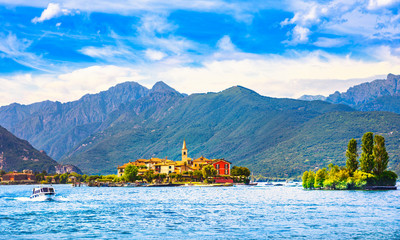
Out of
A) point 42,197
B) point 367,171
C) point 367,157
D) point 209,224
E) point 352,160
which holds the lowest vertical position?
point 209,224

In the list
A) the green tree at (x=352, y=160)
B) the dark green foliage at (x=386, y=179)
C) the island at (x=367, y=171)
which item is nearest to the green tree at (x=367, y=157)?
the island at (x=367, y=171)

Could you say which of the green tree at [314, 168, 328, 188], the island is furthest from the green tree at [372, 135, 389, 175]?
the green tree at [314, 168, 328, 188]

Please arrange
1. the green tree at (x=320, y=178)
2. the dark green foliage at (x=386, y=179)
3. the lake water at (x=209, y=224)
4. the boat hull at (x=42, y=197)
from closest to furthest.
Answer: the lake water at (x=209, y=224), the boat hull at (x=42, y=197), the dark green foliage at (x=386, y=179), the green tree at (x=320, y=178)

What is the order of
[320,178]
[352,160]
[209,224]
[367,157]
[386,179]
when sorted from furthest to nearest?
[320,178]
[352,160]
[386,179]
[367,157]
[209,224]

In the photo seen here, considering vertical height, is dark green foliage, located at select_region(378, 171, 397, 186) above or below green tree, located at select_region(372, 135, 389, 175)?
below

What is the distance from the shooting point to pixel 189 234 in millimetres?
61312

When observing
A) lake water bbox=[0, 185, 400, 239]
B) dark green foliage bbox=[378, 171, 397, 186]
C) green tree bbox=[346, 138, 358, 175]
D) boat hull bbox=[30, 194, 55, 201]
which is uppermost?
green tree bbox=[346, 138, 358, 175]

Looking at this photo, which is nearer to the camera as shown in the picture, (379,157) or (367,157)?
(367,157)

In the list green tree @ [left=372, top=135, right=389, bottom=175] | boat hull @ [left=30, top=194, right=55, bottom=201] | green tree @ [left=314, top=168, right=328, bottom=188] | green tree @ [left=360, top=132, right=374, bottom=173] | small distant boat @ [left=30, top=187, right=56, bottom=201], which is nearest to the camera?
boat hull @ [left=30, top=194, right=55, bottom=201]

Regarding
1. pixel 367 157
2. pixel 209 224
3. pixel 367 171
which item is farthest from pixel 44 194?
pixel 367 171

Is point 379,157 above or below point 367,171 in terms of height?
above

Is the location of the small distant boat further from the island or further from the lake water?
the island

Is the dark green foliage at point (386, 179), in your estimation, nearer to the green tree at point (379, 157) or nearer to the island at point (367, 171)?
the island at point (367, 171)

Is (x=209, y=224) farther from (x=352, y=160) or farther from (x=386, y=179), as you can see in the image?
(x=386, y=179)
